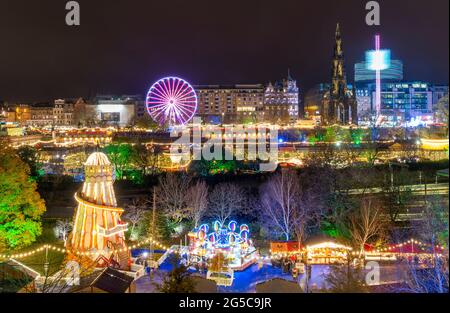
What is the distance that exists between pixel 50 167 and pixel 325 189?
1297 centimetres

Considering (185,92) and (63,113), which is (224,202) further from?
(63,113)

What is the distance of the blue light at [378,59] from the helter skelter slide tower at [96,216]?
4686cm

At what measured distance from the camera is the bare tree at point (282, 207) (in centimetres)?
1223

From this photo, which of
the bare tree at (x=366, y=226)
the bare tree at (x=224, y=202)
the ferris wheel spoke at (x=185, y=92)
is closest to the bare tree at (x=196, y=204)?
the bare tree at (x=224, y=202)

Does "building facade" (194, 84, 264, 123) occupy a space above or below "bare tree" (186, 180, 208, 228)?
above

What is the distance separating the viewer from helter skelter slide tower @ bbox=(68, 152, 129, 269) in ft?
30.2

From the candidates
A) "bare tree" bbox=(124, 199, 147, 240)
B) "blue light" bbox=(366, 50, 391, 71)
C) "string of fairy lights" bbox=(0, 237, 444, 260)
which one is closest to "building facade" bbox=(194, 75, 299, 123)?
"blue light" bbox=(366, 50, 391, 71)

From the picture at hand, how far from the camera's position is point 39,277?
8.54 m

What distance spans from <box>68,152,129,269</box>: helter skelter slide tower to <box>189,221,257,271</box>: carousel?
189 centimetres

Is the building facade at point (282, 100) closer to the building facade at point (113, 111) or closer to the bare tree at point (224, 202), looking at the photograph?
the building facade at point (113, 111)

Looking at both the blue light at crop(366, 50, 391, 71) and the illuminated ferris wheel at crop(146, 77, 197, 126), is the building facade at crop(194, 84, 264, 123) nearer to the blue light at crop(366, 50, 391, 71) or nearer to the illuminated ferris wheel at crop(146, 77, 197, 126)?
the blue light at crop(366, 50, 391, 71)

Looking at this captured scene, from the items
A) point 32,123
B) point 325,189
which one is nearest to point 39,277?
point 325,189
